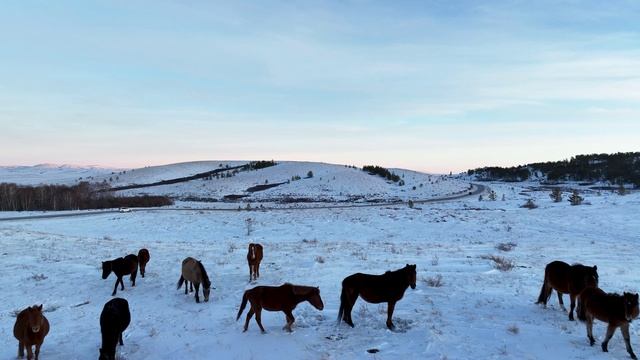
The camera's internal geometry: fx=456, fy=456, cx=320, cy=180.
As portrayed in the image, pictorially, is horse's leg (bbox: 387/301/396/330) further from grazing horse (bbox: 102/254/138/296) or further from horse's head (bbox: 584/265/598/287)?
grazing horse (bbox: 102/254/138/296)

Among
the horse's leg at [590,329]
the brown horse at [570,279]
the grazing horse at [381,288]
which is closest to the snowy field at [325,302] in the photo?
the horse's leg at [590,329]

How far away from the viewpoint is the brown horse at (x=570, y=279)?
10062 mm

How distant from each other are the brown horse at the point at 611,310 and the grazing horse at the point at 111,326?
9159 mm

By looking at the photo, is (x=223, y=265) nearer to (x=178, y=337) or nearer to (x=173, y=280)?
(x=173, y=280)

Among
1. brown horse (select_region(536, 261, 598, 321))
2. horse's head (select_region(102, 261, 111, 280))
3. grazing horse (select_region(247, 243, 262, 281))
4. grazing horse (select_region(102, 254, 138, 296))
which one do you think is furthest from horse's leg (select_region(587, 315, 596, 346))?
horse's head (select_region(102, 261, 111, 280))

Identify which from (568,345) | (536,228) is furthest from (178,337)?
(536,228)

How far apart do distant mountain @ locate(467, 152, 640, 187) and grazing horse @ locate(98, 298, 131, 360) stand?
Answer: 87.6m

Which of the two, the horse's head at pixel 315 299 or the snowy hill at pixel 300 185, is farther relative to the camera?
the snowy hill at pixel 300 185

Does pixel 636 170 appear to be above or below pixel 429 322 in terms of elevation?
above

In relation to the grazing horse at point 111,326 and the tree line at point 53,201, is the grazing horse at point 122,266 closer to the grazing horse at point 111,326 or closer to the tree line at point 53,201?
the grazing horse at point 111,326

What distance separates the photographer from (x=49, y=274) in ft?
54.8

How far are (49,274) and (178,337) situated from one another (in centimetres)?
948

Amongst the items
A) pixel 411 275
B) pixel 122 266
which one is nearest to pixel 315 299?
pixel 411 275

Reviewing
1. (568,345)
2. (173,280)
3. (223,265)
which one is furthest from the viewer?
(223,265)
